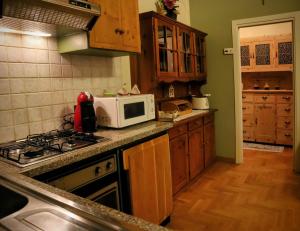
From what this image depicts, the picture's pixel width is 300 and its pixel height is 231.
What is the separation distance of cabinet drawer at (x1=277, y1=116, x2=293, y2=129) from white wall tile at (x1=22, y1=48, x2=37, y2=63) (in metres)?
4.14

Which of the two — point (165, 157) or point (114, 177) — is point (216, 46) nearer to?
point (165, 157)

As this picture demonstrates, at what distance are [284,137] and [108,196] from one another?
396 cm

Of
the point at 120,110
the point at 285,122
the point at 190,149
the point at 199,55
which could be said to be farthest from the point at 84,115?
the point at 285,122

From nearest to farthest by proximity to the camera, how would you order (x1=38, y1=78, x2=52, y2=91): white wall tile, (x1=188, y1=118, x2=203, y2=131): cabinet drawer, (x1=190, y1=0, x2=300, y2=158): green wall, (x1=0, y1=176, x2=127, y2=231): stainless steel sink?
(x1=0, y1=176, x2=127, y2=231): stainless steel sink < (x1=38, y1=78, x2=52, y2=91): white wall tile < (x1=188, y1=118, x2=203, y2=131): cabinet drawer < (x1=190, y1=0, x2=300, y2=158): green wall

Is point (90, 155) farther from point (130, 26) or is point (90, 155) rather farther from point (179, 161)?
point (179, 161)

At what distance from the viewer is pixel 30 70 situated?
1947 mm

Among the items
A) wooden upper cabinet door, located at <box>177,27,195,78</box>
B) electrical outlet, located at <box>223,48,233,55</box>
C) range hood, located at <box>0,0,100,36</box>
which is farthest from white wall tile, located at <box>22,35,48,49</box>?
electrical outlet, located at <box>223,48,233,55</box>

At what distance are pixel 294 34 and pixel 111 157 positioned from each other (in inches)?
118

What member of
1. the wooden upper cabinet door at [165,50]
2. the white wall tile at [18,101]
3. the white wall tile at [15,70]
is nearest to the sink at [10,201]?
the white wall tile at [18,101]

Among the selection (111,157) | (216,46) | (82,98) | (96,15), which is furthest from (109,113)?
(216,46)

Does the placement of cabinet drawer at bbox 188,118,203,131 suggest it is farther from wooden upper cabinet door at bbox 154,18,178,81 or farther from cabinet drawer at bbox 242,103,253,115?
cabinet drawer at bbox 242,103,253,115

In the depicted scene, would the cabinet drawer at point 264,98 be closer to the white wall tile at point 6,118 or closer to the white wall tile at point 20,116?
the white wall tile at point 20,116

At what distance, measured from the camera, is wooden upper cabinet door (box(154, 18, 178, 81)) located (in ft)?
9.23

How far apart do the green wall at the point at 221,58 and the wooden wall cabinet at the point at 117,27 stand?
198 cm
